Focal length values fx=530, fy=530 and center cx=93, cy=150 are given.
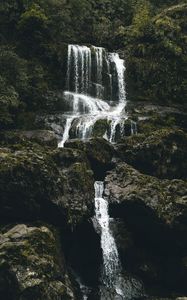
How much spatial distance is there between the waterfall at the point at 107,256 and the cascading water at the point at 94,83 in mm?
11692

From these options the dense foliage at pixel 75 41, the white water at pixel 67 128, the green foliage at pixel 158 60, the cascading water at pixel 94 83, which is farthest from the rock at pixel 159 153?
the green foliage at pixel 158 60

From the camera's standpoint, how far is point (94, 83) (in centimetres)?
4156

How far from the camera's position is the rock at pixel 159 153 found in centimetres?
2864

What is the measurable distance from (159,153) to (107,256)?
7.08m

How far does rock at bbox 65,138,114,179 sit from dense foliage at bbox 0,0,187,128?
30.8 ft

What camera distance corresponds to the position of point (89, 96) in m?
40.5

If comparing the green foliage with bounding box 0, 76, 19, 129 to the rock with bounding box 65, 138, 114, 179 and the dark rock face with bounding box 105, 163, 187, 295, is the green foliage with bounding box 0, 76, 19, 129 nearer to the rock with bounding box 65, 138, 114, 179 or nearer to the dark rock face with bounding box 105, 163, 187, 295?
the rock with bounding box 65, 138, 114, 179

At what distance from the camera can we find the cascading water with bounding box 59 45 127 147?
3797 cm

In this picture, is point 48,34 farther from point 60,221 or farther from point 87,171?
point 60,221

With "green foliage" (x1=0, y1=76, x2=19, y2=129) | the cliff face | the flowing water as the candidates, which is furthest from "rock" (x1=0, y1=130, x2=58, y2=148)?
"green foliage" (x1=0, y1=76, x2=19, y2=129)

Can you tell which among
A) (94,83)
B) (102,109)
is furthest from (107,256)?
(94,83)

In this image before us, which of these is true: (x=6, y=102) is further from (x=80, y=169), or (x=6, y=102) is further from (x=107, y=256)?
(x=107, y=256)

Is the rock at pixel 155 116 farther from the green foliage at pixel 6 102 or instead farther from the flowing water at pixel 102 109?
the green foliage at pixel 6 102

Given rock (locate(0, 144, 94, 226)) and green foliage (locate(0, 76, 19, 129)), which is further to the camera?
green foliage (locate(0, 76, 19, 129))
